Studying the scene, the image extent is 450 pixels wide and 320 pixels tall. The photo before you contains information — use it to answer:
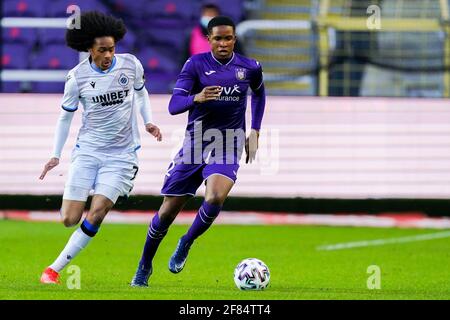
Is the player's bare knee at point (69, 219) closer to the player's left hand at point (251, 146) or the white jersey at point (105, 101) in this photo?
the white jersey at point (105, 101)

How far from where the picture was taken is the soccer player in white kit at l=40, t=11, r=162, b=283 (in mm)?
9773

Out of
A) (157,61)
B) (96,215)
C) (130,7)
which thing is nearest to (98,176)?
(96,215)

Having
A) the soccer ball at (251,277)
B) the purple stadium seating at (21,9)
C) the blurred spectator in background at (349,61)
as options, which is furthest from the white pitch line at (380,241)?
the purple stadium seating at (21,9)

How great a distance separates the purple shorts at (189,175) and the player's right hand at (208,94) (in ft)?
2.05

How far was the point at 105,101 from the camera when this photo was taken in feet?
32.3

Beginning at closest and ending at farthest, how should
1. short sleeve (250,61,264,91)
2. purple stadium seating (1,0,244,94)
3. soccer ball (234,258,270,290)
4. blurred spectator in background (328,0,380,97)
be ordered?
soccer ball (234,258,270,290) < short sleeve (250,61,264,91) < blurred spectator in background (328,0,380,97) < purple stadium seating (1,0,244,94)

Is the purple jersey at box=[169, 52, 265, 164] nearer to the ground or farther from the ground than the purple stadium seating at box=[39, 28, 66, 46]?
nearer to the ground

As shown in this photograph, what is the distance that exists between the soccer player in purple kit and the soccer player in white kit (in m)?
0.34

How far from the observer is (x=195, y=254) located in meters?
13.1

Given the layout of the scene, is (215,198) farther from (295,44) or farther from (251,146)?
(295,44)

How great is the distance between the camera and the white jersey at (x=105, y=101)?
980cm

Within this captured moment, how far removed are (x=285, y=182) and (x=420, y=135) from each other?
188 cm

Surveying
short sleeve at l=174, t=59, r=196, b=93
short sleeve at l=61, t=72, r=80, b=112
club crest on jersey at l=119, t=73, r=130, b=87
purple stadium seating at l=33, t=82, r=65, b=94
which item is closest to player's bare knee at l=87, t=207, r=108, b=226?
short sleeve at l=61, t=72, r=80, b=112

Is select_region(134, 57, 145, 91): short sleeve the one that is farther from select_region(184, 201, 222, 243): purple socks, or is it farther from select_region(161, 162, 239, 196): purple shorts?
select_region(184, 201, 222, 243): purple socks
